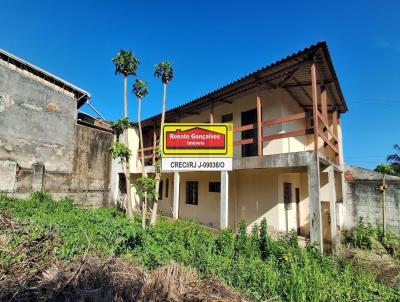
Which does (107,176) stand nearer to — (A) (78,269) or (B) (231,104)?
(B) (231,104)

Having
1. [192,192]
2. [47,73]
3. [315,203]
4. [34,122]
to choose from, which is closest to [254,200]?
[315,203]

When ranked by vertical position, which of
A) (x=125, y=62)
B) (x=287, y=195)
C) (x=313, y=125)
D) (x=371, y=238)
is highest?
(x=125, y=62)

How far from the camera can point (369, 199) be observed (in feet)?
32.5

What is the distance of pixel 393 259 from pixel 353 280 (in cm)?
368

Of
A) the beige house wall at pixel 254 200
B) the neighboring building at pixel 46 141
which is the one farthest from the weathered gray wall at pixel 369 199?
the neighboring building at pixel 46 141

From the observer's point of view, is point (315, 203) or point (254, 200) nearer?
point (315, 203)

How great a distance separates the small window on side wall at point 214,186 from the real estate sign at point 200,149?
7193 millimetres

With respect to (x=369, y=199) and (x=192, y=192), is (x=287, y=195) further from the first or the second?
(x=192, y=192)

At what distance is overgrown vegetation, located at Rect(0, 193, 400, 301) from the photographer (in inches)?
168

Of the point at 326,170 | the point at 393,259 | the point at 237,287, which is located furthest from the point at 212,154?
the point at 393,259

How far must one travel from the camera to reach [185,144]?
196 inches

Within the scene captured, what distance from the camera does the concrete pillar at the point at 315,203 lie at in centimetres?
650

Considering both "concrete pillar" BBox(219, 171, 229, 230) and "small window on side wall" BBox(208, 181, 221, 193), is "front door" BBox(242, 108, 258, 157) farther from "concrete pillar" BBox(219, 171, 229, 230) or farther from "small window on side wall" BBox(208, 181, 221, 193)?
"concrete pillar" BBox(219, 171, 229, 230)

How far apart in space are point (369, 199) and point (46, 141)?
1550 cm
